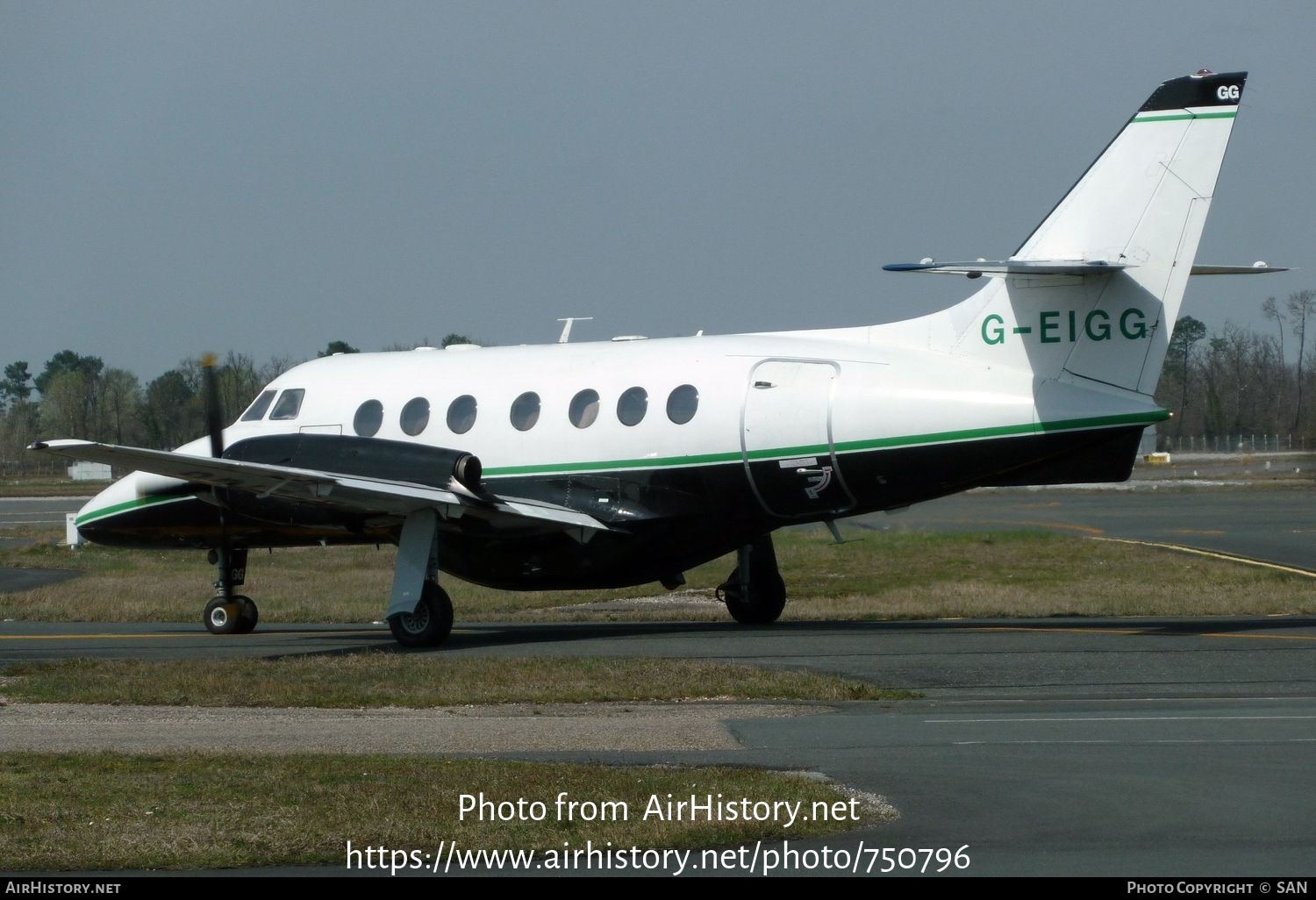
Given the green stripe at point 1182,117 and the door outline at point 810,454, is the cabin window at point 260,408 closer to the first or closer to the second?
the door outline at point 810,454

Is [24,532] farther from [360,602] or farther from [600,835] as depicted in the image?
[600,835]

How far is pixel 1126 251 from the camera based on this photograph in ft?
54.4

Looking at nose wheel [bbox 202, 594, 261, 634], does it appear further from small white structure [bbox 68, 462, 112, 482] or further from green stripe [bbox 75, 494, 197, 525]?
small white structure [bbox 68, 462, 112, 482]

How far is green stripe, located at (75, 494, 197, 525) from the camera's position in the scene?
68.5ft

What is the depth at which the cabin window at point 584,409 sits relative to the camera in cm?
1931

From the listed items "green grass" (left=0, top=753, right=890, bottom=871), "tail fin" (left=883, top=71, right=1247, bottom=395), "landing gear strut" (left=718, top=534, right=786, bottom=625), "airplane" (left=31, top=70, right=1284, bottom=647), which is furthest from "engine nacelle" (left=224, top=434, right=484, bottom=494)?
"green grass" (left=0, top=753, right=890, bottom=871)

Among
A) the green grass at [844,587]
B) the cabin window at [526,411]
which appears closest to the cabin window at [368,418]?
the cabin window at [526,411]

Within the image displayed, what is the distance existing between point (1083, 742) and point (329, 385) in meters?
14.0

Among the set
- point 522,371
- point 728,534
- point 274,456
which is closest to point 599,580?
point 728,534

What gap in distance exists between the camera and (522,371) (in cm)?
2019

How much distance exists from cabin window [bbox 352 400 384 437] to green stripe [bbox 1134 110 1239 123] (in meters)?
10.9

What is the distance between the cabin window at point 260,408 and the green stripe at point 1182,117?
42.4 feet

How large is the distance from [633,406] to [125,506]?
8036 millimetres

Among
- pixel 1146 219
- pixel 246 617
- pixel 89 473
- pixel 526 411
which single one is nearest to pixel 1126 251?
pixel 1146 219
